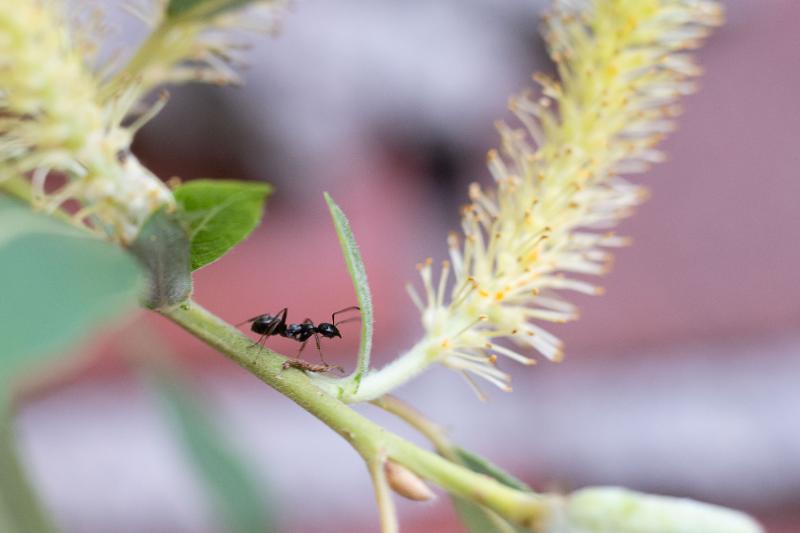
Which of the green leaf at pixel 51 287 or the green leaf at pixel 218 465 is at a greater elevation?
the green leaf at pixel 218 465

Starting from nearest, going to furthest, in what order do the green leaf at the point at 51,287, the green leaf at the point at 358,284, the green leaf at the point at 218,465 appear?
the green leaf at the point at 51,287, the green leaf at the point at 358,284, the green leaf at the point at 218,465

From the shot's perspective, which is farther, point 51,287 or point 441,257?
point 441,257

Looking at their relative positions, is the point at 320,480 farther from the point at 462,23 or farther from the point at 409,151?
the point at 462,23

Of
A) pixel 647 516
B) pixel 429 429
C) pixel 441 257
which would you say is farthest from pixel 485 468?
pixel 441 257

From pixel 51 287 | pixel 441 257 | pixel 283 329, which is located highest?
pixel 441 257

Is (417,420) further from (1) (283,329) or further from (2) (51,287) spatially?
(2) (51,287)

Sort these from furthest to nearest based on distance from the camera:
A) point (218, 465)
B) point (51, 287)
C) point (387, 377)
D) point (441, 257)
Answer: point (441, 257), point (218, 465), point (387, 377), point (51, 287)

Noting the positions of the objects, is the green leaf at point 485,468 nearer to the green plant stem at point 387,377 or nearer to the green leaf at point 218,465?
the green plant stem at point 387,377

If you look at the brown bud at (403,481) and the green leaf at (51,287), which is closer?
the green leaf at (51,287)

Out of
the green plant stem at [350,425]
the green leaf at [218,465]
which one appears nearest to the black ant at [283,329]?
the green plant stem at [350,425]
